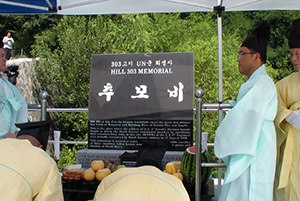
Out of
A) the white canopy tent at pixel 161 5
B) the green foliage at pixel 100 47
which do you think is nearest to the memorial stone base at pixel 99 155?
the white canopy tent at pixel 161 5

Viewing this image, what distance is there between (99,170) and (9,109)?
1.08 meters

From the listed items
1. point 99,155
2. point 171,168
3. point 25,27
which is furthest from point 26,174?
point 25,27

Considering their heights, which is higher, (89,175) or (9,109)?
(9,109)

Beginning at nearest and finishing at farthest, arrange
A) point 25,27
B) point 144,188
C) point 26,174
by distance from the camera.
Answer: point 144,188, point 26,174, point 25,27

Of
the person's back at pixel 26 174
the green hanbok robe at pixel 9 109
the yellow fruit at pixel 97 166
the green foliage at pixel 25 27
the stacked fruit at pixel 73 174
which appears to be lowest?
the stacked fruit at pixel 73 174

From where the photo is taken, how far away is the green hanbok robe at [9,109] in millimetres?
3259

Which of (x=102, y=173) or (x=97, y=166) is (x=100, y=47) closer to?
(x=97, y=166)

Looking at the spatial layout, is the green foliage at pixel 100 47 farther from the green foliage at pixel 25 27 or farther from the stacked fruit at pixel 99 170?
the stacked fruit at pixel 99 170

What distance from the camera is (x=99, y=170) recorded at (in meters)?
3.12

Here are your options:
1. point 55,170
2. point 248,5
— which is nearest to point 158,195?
point 55,170

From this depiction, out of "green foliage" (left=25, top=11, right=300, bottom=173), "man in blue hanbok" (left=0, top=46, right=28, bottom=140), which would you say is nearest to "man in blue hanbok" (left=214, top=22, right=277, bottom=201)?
"man in blue hanbok" (left=0, top=46, right=28, bottom=140)

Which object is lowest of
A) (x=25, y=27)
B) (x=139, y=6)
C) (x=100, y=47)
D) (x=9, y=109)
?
(x=9, y=109)

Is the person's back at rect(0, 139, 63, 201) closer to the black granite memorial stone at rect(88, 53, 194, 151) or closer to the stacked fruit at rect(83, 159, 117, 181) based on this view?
the stacked fruit at rect(83, 159, 117, 181)

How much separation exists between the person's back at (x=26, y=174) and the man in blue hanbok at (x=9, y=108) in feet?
4.87
